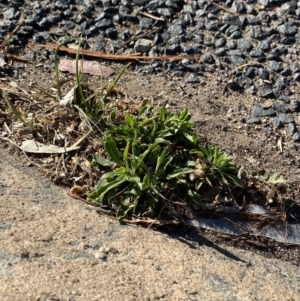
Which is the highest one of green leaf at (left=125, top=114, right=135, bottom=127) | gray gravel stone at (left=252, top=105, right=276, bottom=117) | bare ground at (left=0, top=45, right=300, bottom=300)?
green leaf at (left=125, top=114, right=135, bottom=127)

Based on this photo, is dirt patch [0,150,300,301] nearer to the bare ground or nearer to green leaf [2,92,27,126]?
the bare ground

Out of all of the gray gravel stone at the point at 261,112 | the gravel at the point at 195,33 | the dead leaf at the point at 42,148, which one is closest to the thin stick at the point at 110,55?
the gravel at the point at 195,33

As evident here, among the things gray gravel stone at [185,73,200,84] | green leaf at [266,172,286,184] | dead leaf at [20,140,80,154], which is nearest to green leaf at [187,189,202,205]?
green leaf at [266,172,286,184]

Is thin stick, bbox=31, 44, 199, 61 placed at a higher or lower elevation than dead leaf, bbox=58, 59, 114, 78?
higher

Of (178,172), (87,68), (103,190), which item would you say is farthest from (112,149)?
(87,68)

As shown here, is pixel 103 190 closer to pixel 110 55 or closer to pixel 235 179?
pixel 235 179

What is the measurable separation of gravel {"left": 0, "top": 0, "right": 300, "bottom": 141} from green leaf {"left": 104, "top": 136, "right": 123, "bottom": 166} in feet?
3.06

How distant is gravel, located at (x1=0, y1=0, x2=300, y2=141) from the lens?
3.91m

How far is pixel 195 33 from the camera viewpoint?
163 inches

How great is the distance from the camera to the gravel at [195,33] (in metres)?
3.91

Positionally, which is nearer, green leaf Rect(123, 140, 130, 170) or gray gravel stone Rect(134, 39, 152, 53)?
green leaf Rect(123, 140, 130, 170)

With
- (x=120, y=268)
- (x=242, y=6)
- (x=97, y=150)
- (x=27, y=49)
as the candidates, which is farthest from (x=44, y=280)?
(x=242, y=6)

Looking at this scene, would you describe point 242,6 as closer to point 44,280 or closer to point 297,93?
point 297,93

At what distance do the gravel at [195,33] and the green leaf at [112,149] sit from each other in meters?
0.93
